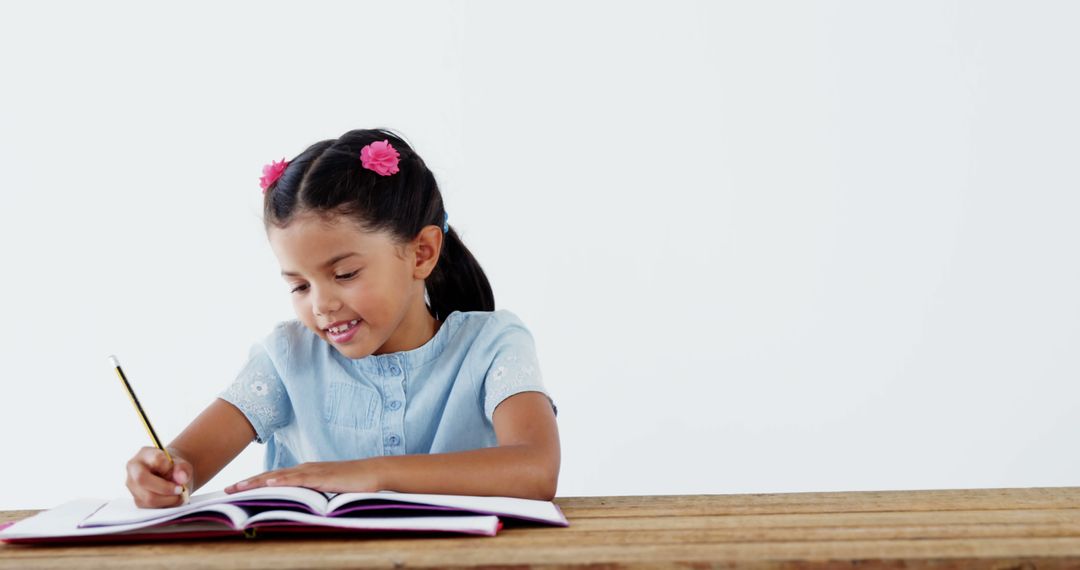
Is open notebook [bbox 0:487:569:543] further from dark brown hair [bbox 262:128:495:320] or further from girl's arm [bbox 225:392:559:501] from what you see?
dark brown hair [bbox 262:128:495:320]

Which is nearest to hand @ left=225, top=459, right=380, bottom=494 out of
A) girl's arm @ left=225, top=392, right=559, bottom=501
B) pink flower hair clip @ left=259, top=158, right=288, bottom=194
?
girl's arm @ left=225, top=392, right=559, bottom=501

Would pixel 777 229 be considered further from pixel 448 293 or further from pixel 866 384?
pixel 448 293

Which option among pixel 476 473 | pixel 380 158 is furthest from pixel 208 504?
pixel 380 158

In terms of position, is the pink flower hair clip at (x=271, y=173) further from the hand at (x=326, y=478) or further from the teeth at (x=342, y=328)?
the hand at (x=326, y=478)

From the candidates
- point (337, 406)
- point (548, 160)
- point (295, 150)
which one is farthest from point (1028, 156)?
point (337, 406)

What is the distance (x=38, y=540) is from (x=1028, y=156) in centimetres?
325

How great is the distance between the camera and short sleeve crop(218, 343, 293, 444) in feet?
5.81

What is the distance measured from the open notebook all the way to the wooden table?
0.06 feet

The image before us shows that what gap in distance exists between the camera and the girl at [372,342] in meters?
1.63

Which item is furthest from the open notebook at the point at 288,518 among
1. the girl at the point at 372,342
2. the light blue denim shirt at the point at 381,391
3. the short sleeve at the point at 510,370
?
the light blue denim shirt at the point at 381,391


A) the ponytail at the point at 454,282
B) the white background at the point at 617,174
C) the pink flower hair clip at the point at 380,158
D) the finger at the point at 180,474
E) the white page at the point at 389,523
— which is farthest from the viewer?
the white background at the point at 617,174

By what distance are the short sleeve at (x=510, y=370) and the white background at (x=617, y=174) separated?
178 centimetres

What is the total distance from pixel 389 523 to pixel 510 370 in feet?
1.88

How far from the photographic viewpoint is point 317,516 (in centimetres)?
114
